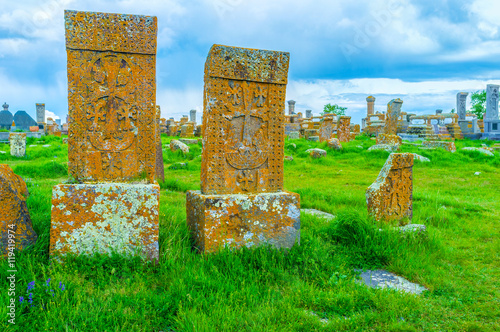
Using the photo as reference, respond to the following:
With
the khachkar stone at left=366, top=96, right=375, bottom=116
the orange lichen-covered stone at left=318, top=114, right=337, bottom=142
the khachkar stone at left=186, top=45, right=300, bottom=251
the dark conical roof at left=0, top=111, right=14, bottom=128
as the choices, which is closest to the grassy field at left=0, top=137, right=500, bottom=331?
the khachkar stone at left=186, top=45, right=300, bottom=251

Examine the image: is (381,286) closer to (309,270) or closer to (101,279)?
(309,270)

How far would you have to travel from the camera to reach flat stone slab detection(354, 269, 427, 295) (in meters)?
3.30

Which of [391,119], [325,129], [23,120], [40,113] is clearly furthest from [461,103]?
[23,120]

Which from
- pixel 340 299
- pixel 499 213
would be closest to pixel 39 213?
pixel 340 299

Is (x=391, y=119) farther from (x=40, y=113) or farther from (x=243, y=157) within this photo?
(x=40, y=113)

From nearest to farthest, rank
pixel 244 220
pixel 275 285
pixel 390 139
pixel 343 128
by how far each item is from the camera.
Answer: pixel 275 285 → pixel 244 220 → pixel 390 139 → pixel 343 128

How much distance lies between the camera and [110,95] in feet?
11.5

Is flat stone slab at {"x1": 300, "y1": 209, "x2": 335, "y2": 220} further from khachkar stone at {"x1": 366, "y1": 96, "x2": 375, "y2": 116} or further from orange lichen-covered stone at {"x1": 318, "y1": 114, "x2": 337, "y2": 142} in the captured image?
khachkar stone at {"x1": 366, "y1": 96, "x2": 375, "y2": 116}

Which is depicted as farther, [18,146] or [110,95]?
[18,146]

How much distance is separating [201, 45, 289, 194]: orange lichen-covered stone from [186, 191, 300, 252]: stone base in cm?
20

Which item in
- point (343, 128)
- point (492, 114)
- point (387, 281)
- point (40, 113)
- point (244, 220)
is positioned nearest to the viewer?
point (387, 281)

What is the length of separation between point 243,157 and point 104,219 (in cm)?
140

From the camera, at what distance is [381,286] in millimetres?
3307

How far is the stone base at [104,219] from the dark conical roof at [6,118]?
38.8 metres
